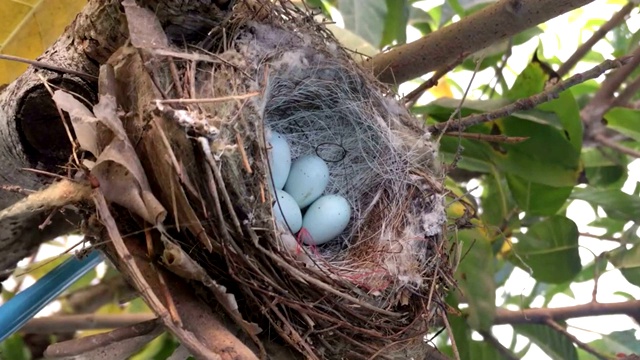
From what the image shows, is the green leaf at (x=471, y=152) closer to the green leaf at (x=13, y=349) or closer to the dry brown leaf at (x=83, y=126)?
the dry brown leaf at (x=83, y=126)

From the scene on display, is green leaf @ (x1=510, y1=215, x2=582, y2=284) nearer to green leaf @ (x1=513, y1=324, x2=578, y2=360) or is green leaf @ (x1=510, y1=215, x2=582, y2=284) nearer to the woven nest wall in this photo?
green leaf @ (x1=513, y1=324, x2=578, y2=360)

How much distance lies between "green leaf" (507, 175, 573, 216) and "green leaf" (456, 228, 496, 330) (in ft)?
0.54

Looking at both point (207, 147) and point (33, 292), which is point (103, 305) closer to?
point (33, 292)

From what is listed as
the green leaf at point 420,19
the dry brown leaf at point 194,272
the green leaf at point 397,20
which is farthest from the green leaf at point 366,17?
the dry brown leaf at point 194,272

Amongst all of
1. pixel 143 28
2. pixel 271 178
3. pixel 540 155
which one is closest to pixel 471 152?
pixel 540 155

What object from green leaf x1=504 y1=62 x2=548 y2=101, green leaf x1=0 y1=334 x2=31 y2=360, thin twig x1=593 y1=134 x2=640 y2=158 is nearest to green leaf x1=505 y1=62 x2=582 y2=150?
green leaf x1=504 y1=62 x2=548 y2=101

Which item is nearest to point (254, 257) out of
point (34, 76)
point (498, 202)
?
point (34, 76)

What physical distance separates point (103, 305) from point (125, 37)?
29.4 inches

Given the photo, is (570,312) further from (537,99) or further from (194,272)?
(194,272)

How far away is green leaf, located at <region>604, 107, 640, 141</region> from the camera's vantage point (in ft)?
3.40

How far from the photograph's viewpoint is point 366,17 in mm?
1071

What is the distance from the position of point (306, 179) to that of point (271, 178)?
0.19 metres

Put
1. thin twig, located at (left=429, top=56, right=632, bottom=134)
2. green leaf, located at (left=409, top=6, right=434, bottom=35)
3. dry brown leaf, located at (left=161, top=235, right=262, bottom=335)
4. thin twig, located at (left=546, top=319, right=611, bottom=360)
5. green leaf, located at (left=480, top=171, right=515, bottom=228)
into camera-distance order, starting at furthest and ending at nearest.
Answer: green leaf, located at (left=409, top=6, right=434, bottom=35), green leaf, located at (left=480, top=171, right=515, bottom=228), thin twig, located at (left=546, top=319, right=611, bottom=360), thin twig, located at (left=429, top=56, right=632, bottom=134), dry brown leaf, located at (left=161, top=235, right=262, bottom=335)

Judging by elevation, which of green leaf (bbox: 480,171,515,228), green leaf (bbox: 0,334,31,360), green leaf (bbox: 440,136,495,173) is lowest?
green leaf (bbox: 0,334,31,360)
